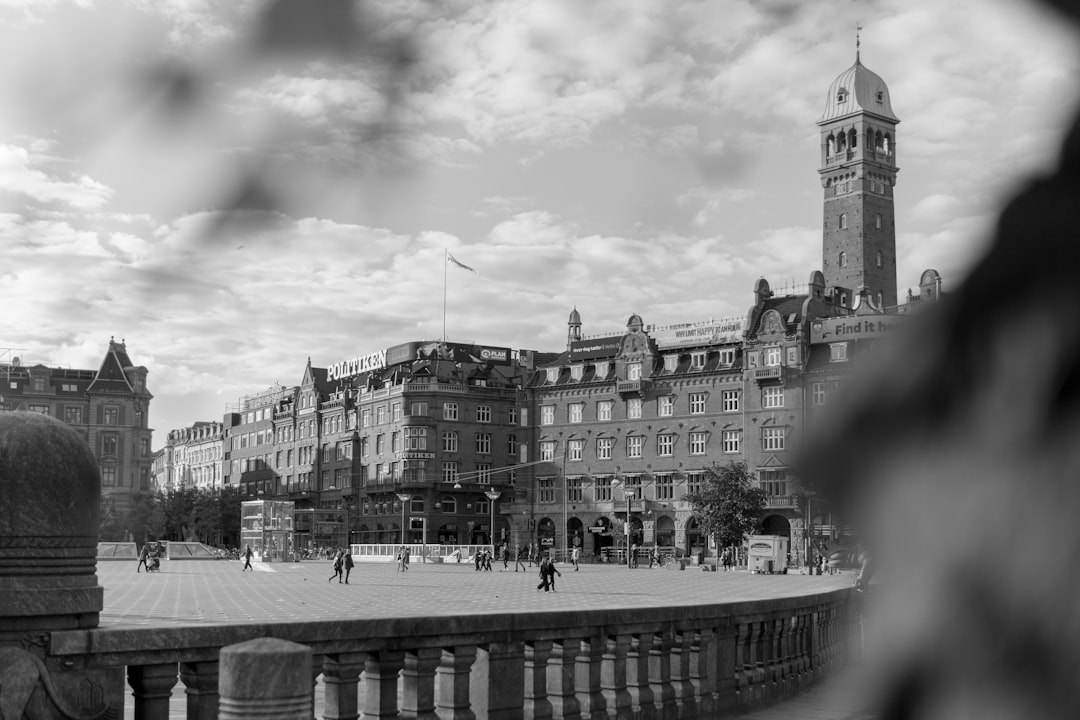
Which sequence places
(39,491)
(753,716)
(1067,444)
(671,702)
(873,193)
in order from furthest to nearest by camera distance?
(873,193)
(753,716)
(671,702)
(39,491)
(1067,444)

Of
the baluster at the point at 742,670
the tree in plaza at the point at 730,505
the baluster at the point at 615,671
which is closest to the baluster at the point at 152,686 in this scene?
the baluster at the point at 615,671

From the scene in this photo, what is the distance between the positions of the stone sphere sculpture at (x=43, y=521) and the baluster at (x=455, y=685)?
2.55 meters

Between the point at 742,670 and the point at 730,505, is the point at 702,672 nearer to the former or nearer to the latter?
the point at 742,670

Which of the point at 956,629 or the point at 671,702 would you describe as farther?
the point at 671,702

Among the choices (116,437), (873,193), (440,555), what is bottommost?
(440,555)

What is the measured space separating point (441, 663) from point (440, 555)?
92.1 m

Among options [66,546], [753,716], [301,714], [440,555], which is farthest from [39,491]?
[440,555]

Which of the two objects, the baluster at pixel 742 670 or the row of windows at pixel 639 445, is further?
the row of windows at pixel 639 445

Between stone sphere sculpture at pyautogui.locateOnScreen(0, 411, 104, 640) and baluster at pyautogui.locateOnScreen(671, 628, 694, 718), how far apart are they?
19.2 ft

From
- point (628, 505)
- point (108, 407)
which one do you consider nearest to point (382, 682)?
point (628, 505)

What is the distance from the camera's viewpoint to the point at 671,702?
11.1 m

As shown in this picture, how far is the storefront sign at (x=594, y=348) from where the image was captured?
114 metres

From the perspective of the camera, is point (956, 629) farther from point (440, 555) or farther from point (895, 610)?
point (440, 555)

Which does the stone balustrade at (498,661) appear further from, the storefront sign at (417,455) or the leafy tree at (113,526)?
the leafy tree at (113,526)
